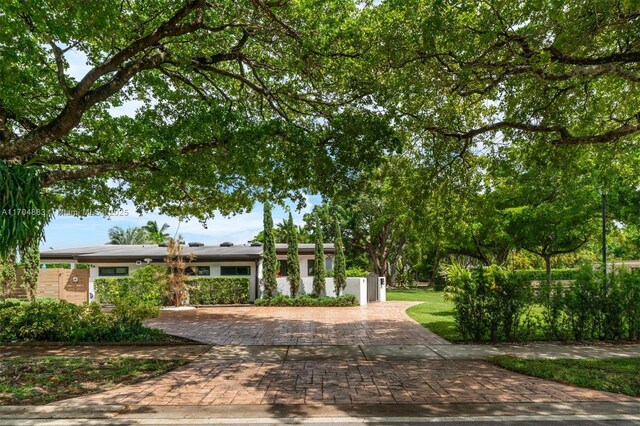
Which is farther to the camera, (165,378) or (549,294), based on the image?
(549,294)

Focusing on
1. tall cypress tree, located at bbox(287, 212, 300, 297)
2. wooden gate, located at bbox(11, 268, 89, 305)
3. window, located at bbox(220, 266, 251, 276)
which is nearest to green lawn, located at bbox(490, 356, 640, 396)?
tall cypress tree, located at bbox(287, 212, 300, 297)

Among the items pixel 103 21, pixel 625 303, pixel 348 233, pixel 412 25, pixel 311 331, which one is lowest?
pixel 311 331

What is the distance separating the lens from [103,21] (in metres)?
6.95

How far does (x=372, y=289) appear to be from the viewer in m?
23.7

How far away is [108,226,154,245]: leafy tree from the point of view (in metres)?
57.0

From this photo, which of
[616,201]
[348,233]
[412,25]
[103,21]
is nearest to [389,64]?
[412,25]

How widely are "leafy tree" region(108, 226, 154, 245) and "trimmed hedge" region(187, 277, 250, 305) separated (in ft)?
126

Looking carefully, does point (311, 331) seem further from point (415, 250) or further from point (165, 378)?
point (415, 250)

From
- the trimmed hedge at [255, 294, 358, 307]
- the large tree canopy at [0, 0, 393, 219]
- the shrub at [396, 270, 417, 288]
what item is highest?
the large tree canopy at [0, 0, 393, 219]

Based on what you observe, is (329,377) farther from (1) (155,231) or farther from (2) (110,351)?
(1) (155,231)

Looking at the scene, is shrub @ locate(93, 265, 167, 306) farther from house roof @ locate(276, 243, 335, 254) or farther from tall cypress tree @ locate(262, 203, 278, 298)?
house roof @ locate(276, 243, 335, 254)

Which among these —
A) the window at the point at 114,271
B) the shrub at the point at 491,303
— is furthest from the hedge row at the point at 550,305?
the window at the point at 114,271

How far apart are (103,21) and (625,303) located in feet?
43.4

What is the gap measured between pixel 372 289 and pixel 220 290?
8429mm
